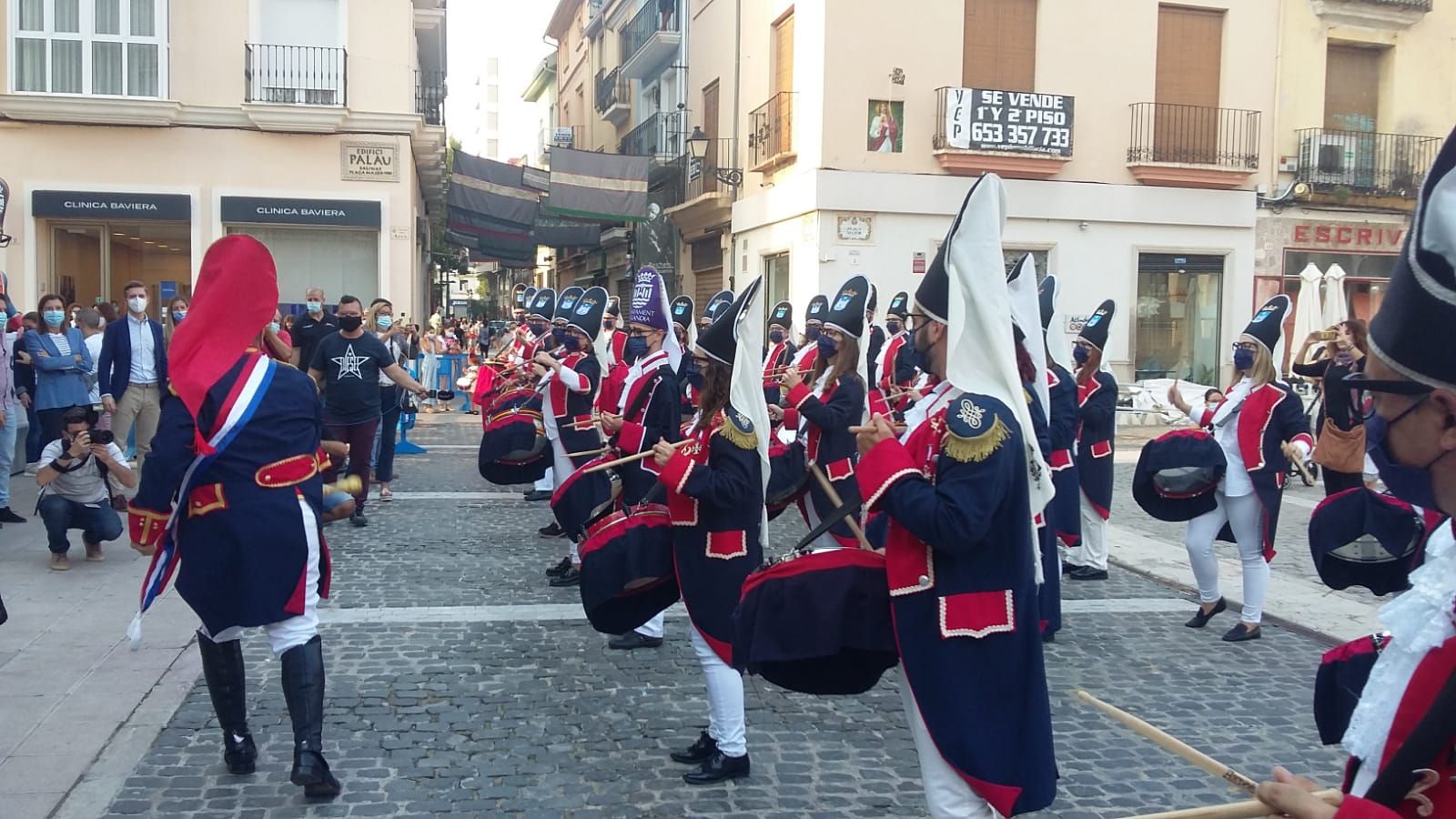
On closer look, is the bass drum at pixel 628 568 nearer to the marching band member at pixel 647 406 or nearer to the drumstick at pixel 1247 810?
the marching band member at pixel 647 406

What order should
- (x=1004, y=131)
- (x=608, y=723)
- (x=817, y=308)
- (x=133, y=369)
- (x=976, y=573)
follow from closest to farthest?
(x=976, y=573) → (x=608, y=723) → (x=133, y=369) → (x=817, y=308) → (x=1004, y=131)

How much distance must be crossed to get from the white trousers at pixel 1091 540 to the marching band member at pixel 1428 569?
280 inches

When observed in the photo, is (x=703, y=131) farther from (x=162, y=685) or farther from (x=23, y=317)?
(x=162, y=685)

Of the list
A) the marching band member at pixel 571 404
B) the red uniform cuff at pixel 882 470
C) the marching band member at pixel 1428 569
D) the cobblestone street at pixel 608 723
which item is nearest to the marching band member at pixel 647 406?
the cobblestone street at pixel 608 723

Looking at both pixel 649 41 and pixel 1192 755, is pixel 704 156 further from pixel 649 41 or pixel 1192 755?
pixel 1192 755

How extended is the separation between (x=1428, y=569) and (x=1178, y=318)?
872 inches

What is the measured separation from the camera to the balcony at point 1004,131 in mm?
20594

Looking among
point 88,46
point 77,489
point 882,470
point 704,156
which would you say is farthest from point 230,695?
point 704,156

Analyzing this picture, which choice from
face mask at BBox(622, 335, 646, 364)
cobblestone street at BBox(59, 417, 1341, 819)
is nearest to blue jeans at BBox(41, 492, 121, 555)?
cobblestone street at BBox(59, 417, 1341, 819)

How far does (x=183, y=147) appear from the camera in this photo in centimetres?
2052

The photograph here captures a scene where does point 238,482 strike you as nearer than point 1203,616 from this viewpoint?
Yes

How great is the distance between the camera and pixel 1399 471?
198cm

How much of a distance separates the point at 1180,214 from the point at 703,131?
11.1 meters

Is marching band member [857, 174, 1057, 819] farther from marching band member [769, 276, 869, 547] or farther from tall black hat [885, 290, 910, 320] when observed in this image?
tall black hat [885, 290, 910, 320]
